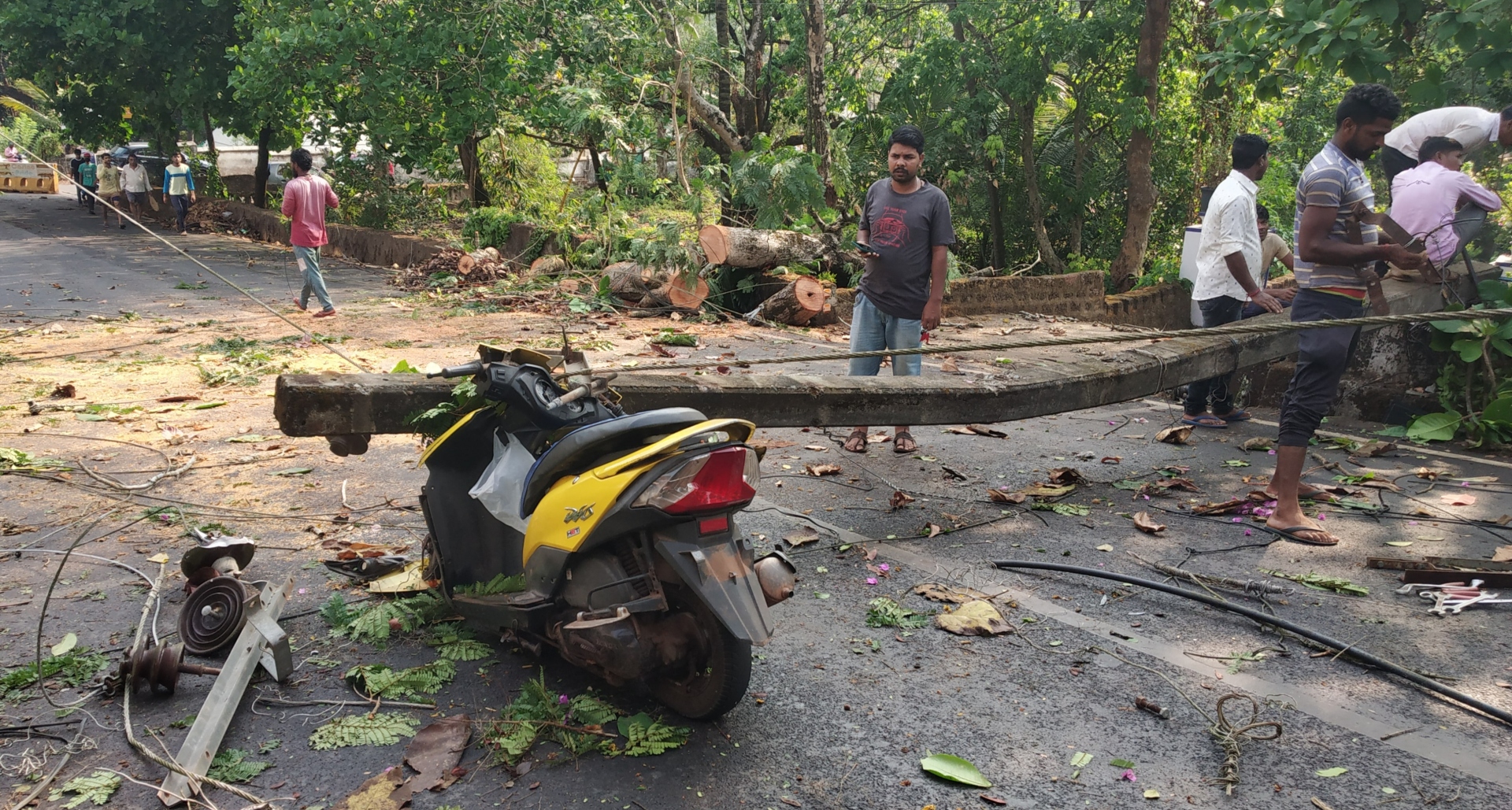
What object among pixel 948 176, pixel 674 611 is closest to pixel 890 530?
pixel 674 611

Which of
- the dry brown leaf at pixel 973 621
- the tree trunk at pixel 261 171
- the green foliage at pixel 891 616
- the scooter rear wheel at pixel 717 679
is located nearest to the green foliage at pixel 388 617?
the scooter rear wheel at pixel 717 679

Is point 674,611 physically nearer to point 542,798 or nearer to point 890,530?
point 542,798

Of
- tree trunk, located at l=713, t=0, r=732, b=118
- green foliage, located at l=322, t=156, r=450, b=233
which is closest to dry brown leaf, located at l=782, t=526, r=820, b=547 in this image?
tree trunk, located at l=713, t=0, r=732, b=118

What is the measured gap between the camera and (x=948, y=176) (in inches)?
634

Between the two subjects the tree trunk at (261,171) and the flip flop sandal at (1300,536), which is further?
the tree trunk at (261,171)

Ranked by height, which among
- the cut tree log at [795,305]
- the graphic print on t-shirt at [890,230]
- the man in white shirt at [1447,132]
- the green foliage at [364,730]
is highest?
the man in white shirt at [1447,132]

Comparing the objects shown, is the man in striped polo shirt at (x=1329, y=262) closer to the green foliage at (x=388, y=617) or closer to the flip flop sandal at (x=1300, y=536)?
the flip flop sandal at (x=1300, y=536)

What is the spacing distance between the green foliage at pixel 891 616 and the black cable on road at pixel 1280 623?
0.73 m

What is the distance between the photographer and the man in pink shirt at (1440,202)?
23.4 ft

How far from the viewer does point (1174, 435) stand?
24.4 ft

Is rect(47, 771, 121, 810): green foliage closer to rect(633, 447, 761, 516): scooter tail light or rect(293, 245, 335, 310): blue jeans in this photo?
rect(633, 447, 761, 516): scooter tail light

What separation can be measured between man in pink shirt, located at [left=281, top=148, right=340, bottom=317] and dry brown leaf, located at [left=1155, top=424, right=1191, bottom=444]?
30.9ft

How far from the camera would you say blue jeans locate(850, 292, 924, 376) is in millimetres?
6840

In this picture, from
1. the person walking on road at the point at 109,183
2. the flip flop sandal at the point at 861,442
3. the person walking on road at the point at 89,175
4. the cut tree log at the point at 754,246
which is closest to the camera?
the flip flop sandal at the point at 861,442
